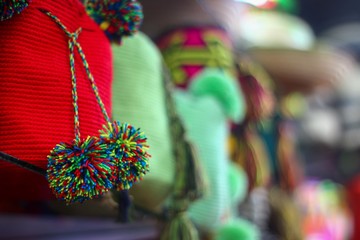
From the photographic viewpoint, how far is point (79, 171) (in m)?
0.37

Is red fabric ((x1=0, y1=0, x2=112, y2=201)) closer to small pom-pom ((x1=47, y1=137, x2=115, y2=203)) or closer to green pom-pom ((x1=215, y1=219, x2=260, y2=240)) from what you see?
small pom-pom ((x1=47, y1=137, x2=115, y2=203))

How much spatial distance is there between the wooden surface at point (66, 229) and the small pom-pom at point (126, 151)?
0.29 metres

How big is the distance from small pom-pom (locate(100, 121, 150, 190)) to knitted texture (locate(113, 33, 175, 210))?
13cm

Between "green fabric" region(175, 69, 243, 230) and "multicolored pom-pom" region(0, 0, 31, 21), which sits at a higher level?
"multicolored pom-pom" region(0, 0, 31, 21)

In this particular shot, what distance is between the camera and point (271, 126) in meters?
1.17

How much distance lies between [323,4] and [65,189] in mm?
2370

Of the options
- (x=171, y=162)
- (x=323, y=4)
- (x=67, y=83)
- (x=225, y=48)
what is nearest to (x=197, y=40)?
(x=225, y=48)

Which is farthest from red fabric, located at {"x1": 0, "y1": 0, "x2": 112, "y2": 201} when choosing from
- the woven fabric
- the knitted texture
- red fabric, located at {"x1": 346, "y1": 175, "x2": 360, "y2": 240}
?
red fabric, located at {"x1": 346, "y1": 175, "x2": 360, "y2": 240}

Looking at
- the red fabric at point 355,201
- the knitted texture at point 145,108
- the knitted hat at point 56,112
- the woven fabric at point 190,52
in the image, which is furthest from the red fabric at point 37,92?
the red fabric at point 355,201

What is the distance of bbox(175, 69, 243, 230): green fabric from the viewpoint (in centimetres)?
68

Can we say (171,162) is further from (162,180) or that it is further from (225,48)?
(225,48)

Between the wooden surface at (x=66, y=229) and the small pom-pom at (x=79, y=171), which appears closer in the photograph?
the small pom-pom at (x=79, y=171)

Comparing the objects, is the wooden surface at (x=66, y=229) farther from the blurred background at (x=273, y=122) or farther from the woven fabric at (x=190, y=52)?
the woven fabric at (x=190, y=52)

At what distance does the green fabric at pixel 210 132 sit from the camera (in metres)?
0.68
